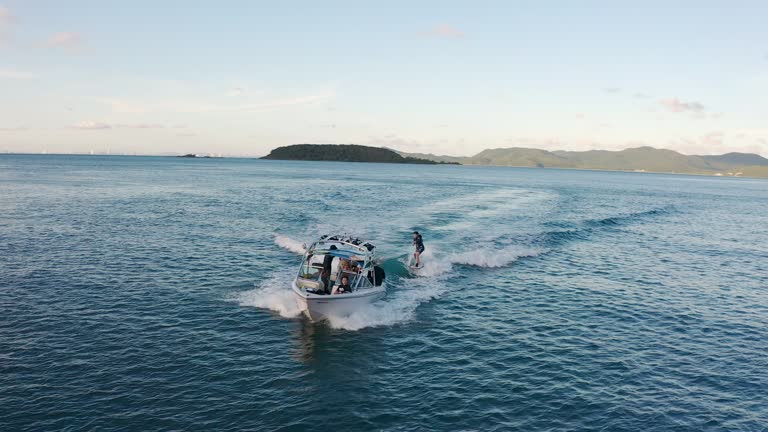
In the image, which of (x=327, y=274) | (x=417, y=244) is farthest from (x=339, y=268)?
(x=417, y=244)

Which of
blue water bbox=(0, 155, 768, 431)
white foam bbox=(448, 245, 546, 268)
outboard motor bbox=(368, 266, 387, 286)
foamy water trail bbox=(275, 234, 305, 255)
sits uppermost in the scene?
outboard motor bbox=(368, 266, 387, 286)

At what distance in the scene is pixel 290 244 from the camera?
4309cm

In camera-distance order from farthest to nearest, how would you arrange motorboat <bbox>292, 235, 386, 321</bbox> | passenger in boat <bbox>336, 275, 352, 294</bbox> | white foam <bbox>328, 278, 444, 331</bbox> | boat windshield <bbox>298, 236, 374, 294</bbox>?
boat windshield <bbox>298, 236, 374, 294</bbox> → passenger in boat <bbox>336, 275, 352, 294</bbox> → white foam <bbox>328, 278, 444, 331</bbox> → motorboat <bbox>292, 235, 386, 321</bbox>

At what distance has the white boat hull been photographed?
23594 mm

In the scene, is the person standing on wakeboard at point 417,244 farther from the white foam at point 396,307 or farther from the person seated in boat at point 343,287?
the person seated in boat at point 343,287

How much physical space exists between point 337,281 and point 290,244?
1738cm

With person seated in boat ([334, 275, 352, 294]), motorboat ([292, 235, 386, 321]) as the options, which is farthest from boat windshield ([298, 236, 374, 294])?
person seated in boat ([334, 275, 352, 294])

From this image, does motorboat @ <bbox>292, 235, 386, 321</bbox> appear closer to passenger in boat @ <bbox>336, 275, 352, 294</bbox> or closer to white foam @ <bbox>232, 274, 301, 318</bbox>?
passenger in boat @ <bbox>336, 275, 352, 294</bbox>

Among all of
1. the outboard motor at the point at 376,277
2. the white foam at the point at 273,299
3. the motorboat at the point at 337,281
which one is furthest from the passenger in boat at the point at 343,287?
the white foam at the point at 273,299

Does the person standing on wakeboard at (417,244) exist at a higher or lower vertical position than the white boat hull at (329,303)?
higher

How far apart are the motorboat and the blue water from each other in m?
0.83

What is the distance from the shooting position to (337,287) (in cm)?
2481

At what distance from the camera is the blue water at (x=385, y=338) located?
1680cm

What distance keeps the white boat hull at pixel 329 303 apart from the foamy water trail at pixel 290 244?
16248 millimetres
